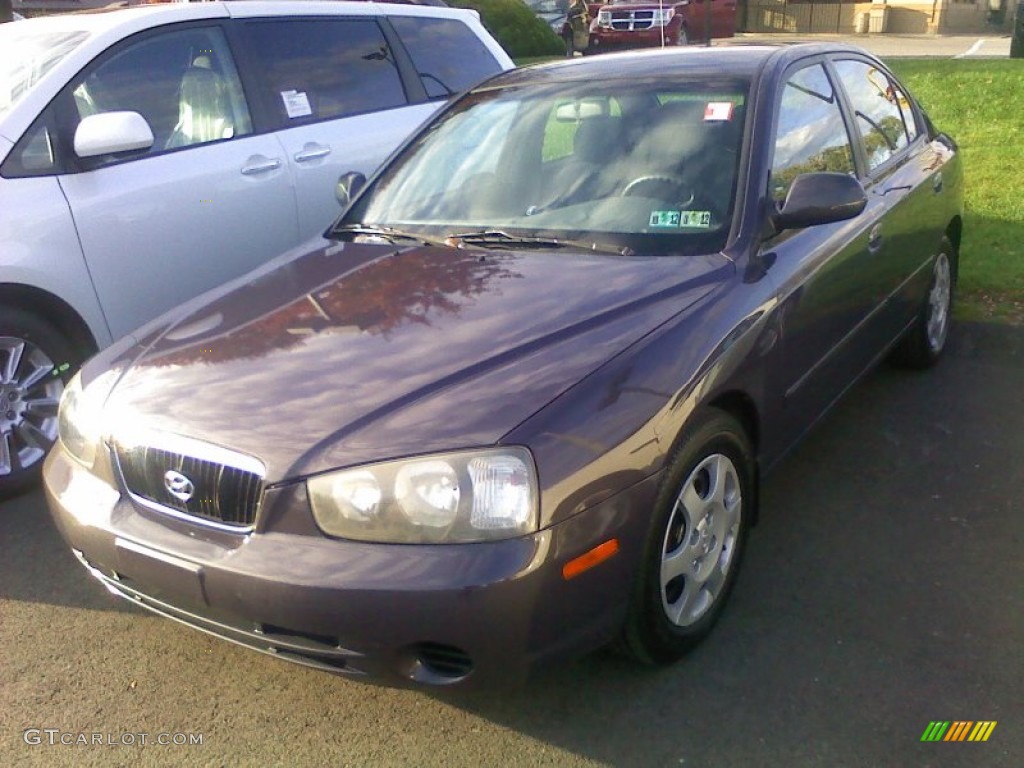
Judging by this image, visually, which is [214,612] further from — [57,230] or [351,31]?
[351,31]

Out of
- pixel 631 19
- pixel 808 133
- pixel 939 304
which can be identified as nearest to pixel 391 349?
pixel 808 133

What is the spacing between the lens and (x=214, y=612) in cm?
256

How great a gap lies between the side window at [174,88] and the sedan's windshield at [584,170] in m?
1.27

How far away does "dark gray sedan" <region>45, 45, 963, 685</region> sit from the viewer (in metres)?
2.40

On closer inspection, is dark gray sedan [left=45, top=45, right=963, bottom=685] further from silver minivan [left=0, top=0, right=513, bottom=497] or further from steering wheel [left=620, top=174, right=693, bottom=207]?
silver minivan [left=0, top=0, right=513, bottom=497]

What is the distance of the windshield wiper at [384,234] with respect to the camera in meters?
3.67

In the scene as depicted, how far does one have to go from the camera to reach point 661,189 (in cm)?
353

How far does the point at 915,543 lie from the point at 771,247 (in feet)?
3.84

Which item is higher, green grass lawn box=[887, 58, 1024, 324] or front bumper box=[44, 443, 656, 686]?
front bumper box=[44, 443, 656, 686]

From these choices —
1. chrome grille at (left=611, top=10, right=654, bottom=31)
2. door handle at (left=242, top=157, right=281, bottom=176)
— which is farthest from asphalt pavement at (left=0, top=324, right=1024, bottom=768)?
chrome grille at (left=611, top=10, right=654, bottom=31)

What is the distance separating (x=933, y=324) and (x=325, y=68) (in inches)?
137

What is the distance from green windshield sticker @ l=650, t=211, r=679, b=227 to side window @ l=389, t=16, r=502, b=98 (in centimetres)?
305

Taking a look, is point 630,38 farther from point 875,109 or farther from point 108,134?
point 108,134

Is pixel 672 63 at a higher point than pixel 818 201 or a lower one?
higher
